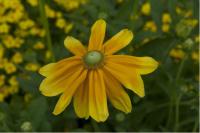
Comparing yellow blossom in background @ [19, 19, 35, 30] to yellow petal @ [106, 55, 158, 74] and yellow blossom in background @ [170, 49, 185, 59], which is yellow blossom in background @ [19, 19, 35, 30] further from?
yellow petal @ [106, 55, 158, 74]

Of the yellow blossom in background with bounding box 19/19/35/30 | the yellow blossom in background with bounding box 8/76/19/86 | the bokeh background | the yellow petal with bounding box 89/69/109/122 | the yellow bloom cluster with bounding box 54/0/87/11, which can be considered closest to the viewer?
the yellow petal with bounding box 89/69/109/122

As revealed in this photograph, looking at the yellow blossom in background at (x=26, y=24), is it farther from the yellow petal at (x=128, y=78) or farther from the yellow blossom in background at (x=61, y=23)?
the yellow petal at (x=128, y=78)

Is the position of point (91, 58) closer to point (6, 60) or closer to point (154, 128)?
point (154, 128)

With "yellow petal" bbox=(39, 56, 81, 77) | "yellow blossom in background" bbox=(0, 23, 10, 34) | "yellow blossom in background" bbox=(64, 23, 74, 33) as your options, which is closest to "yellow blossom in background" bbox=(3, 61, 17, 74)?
"yellow blossom in background" bbox=(0, 23, 10, 34)

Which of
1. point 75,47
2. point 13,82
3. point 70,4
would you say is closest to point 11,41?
point 13,82

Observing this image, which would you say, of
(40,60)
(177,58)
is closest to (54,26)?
(40,60)

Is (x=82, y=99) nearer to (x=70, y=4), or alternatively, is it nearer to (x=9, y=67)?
(x=9, y=67)
